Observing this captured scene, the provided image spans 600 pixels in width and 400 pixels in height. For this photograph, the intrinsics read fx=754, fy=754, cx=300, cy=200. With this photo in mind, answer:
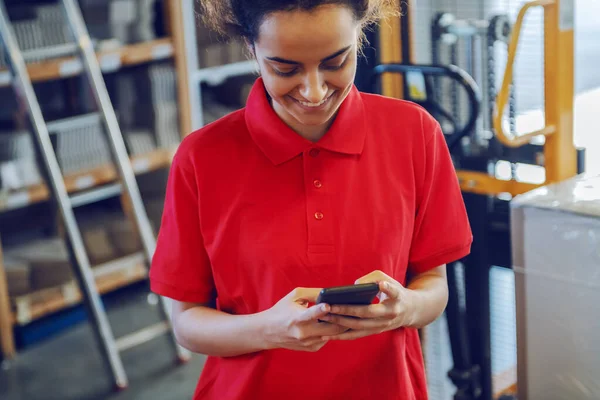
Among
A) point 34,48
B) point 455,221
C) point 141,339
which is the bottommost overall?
point 141,339

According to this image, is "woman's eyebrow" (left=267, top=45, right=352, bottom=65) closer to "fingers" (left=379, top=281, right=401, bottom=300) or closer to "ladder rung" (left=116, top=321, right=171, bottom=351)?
"fingers" (left=379, top=281, right=401, bottom=300)

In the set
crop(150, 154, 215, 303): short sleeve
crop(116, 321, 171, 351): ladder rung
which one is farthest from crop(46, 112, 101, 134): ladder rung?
crop(150, 154, 215, 303): short sleeve

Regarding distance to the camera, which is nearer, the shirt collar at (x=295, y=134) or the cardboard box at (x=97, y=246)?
the shirt collar at (x=295, y=134)

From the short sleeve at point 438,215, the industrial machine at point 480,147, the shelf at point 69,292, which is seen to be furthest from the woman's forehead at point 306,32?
the shelf at point 69,292

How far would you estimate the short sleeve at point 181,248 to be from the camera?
1.29 m

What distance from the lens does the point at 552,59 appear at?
7.04 ft

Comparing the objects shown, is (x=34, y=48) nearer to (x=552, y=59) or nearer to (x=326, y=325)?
(x=552, y=59)

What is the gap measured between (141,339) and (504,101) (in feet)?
7.20

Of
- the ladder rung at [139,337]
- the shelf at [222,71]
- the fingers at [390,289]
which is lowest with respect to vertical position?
the ladder rung at [139,337]

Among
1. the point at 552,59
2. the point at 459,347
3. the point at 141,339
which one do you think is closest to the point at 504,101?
the point at 552,59

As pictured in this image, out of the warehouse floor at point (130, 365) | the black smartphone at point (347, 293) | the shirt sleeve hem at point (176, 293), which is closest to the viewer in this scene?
the black smartphone at point (347, 293)

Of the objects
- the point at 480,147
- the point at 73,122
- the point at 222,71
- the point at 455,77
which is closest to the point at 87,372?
the point at 73,122

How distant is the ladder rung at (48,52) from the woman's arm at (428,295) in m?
2.80

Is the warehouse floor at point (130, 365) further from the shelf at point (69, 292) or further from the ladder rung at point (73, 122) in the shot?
the ladder rung at point (73, 122)
